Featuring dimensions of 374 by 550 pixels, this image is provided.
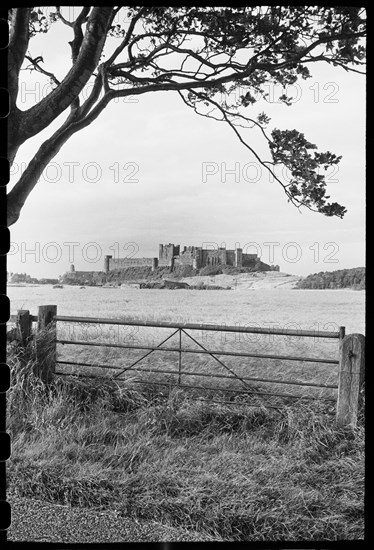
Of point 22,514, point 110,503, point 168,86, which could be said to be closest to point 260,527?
point 110,503

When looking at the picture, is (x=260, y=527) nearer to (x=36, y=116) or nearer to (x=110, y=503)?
(x=110, y=503)

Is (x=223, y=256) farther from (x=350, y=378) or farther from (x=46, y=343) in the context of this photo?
(x=46, y=343)

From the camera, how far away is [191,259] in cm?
379

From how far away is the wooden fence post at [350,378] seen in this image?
373 cm

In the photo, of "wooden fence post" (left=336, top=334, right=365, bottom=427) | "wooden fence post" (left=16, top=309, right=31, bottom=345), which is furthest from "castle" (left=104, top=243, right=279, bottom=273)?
"wooden fence post" (left=16, top=309, right=31, bottom=345)

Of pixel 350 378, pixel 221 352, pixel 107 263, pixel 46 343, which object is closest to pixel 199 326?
pixel 221 352

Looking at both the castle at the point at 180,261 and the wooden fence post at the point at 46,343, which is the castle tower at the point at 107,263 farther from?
the wooden fence post at the point at 46,343

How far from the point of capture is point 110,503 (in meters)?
2.77

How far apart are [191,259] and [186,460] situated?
1.44m

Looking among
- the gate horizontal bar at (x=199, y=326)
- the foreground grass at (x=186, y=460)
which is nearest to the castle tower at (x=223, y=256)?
the gate horizontal bar at (x=199, y=326)

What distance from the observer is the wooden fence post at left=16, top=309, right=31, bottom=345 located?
442cm

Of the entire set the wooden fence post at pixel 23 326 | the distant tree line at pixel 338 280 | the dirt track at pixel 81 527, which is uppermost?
the distant tree line at pixel 338 280

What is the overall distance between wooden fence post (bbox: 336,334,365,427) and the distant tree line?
0.47 m

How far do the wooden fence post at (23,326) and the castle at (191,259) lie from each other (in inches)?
54.0
